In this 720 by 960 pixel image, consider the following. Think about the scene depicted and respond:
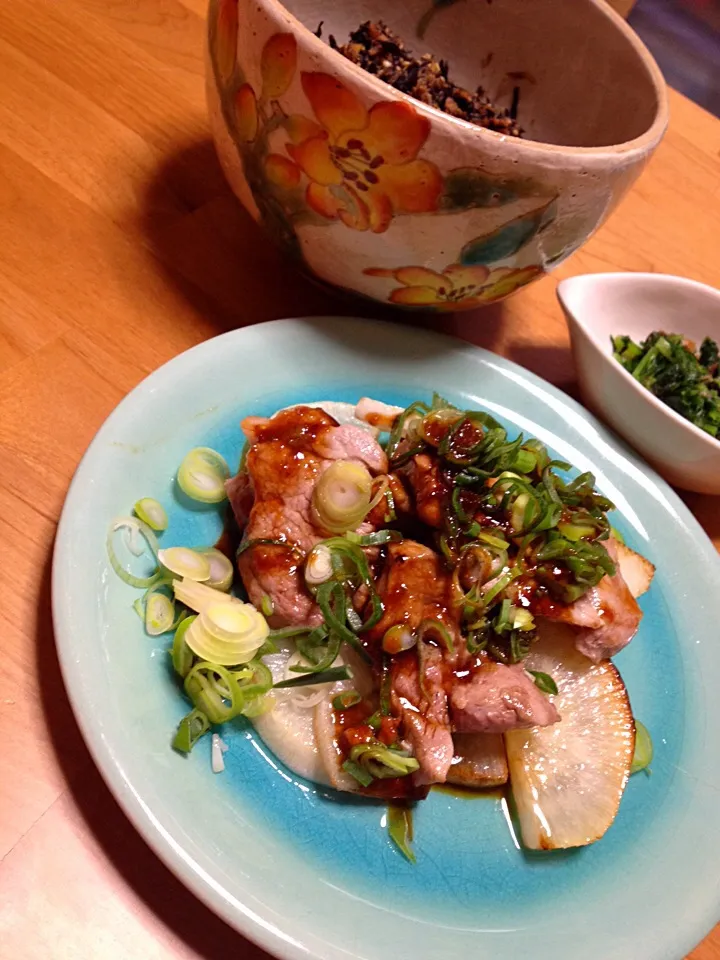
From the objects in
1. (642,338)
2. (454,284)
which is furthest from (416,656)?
(642,338)

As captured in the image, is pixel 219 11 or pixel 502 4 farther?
pixel 502 4

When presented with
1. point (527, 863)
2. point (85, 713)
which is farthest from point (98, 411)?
point (527, 863)

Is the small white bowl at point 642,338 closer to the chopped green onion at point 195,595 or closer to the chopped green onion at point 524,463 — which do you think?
the chopped green onion at point 524,463

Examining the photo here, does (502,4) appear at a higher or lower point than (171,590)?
higher

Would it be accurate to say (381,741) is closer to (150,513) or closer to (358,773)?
(358,773)

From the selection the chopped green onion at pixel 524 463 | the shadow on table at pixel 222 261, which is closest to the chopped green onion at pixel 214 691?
the chopped green onion at pixel 524 463

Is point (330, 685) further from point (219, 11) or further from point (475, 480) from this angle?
point (219, 11)
